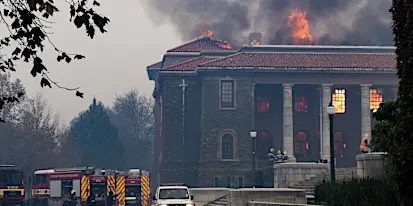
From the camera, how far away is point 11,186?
169 feet

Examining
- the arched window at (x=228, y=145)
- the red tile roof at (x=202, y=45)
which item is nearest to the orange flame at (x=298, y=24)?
the red tile roof at (x=202, y=45)

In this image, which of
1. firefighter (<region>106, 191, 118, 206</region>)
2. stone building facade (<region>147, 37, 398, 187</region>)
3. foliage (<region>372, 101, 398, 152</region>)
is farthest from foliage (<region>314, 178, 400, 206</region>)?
stone building facade (<region>147, 37, 398, 187</region>)

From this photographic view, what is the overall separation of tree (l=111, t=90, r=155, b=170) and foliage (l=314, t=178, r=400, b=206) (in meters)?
115

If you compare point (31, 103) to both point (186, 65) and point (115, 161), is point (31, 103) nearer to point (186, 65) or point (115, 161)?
point (186, 65)

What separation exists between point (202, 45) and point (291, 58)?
605 inches

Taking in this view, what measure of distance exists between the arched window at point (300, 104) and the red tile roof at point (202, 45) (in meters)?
12.3

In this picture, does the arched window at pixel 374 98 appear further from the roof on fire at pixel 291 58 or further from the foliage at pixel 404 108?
the foliage at pixel 404 108

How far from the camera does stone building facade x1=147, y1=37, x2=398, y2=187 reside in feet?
265

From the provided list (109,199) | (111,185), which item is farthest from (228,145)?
(109,199)

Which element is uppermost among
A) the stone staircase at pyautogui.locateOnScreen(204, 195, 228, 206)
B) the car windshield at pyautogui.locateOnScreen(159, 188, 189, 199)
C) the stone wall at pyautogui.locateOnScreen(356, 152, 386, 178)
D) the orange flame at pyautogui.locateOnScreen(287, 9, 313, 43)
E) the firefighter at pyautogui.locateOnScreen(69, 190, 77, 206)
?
the orange flame at pyautogui.locateOnScreen(287, 9, 313, 43)

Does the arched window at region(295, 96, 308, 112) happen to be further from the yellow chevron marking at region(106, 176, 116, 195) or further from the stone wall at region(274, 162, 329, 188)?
the stone wall at region(274, 162, 329, 188)

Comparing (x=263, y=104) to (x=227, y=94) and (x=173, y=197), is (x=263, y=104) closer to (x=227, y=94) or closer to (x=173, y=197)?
(x=227, y=94)

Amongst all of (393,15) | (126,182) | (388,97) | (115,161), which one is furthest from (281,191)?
(115,161)

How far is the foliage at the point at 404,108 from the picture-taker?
16.9 meters
